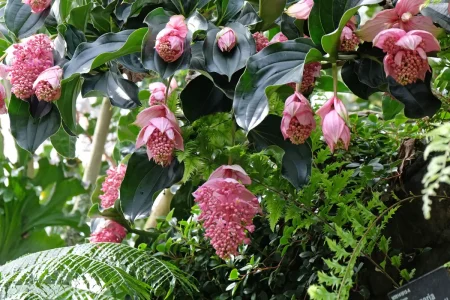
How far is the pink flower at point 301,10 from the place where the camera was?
1093mm

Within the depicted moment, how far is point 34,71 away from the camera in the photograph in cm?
119

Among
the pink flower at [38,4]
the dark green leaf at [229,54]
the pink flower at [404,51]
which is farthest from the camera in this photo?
the pink flower at [38,4]

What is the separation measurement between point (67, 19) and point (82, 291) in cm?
52

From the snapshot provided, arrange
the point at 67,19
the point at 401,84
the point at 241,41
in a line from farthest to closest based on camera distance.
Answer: the point at 67,19, the point at 241,41, the point at 401,84

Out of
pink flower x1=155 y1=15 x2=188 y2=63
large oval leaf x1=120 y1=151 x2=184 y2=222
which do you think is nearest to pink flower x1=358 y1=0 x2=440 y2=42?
pink flower x1=155 y1=15 x2=188 y2=63

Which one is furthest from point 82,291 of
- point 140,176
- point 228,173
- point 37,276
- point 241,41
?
point 241,41

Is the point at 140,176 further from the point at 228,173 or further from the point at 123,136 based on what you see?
the point at 123,136

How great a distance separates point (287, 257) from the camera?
132cm

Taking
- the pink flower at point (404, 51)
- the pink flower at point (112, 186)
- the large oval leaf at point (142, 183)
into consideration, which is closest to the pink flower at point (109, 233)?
the pink flower at point (112, 186)

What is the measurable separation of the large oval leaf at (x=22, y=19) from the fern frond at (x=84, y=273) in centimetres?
44

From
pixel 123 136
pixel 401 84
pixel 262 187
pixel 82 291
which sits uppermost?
pixel 401 84

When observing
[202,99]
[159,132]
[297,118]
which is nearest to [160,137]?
[159,132]

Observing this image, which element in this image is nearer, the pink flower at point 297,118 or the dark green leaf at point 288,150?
the pink flower at point 297,118

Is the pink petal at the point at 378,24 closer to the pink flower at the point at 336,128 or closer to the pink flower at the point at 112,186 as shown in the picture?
the pink flower at the point at 336,128
